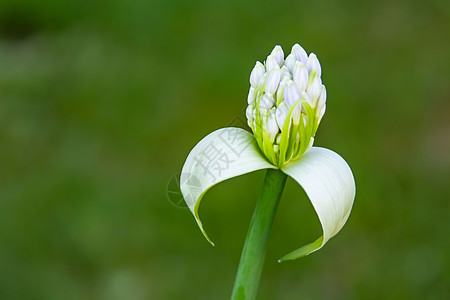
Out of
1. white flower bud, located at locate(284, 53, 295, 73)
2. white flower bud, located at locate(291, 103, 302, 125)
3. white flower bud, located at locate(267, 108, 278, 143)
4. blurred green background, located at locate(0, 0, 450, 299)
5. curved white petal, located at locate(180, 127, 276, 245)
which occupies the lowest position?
blurred green background, located at locate(0, 0, 450, 299)

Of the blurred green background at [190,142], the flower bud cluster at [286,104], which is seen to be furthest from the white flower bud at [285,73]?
the blurred green background at [190,142]

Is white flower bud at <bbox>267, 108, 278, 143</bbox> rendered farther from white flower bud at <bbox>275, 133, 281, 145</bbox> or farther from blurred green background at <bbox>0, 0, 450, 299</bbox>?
blurred green background at <bbox>0, 0, 450, 299</bbox>

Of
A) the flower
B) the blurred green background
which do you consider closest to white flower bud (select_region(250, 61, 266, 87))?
the flower

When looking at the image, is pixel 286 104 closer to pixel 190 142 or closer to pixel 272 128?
pixel 272 128

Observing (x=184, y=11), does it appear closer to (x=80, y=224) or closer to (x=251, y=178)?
(x=251, y=178)

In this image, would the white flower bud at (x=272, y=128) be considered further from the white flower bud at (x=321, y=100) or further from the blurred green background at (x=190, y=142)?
the blurred green background at (x=190, y=142)

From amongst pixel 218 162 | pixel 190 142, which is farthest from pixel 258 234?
pixel 190 142

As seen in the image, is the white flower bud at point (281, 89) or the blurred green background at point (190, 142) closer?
the white flower bud at point (281, 89)

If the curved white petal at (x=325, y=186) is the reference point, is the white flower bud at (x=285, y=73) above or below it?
above
